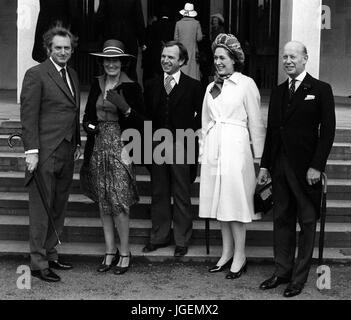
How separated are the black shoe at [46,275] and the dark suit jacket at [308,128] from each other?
7.02 feet

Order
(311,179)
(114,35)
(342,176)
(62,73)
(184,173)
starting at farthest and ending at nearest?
(114,35) < (342,176) < (184,173) < (62,73) < (311,179)

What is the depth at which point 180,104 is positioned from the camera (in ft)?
19.2

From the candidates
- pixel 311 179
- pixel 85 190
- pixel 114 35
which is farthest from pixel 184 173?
pixel 114 35

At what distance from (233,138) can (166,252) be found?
4.35 ft

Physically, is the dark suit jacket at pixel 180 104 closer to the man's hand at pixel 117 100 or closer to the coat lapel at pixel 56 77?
the man's hand at pixel 117 100

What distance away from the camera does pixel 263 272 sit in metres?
5.83

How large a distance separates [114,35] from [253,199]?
404 cm

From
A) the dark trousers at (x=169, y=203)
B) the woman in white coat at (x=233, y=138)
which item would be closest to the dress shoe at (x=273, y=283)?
the woman in white coat at (x=233, y=138)

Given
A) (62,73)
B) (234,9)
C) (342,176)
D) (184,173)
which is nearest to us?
(62,73)

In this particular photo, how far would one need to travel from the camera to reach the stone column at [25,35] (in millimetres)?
9734

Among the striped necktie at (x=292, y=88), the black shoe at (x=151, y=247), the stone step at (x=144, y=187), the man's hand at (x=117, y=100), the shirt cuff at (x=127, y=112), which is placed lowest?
the black shoe at (x=151, y=247)

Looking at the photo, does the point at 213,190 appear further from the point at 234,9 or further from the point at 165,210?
the point at 234,9

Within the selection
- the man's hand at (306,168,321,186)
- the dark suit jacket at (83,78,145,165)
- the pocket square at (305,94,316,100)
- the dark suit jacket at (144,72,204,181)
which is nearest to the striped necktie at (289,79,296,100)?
the pocket square at (305,94,316,100)

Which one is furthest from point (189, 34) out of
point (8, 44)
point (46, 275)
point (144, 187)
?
point (8, 44)
